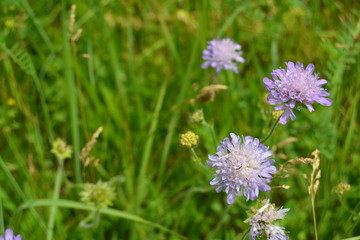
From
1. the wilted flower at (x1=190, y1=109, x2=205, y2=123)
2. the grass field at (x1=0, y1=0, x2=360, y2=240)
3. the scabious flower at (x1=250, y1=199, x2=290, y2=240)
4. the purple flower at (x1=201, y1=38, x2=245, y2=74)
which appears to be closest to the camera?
the scabious flower at (x1=250, y1=199, x2=290, y2=240)

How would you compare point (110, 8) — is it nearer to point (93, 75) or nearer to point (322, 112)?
point (93, 75)

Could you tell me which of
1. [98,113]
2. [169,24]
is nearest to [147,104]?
[98,113]

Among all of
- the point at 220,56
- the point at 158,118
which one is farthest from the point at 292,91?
the point at 158,118

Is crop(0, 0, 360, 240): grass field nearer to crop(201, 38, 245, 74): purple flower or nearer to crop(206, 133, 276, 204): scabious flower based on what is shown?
crop(201, 38, 245, 74): purple flower

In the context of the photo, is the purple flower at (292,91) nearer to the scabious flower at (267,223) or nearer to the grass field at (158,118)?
the scabious flower at (267,223)

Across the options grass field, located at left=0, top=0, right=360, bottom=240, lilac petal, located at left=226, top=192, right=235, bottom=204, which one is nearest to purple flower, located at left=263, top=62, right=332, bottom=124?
lilac petal, located at left=226, top=192, right=235, bottom=204

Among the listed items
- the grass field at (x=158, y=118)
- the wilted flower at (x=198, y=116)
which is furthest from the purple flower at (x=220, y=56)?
the wilted flower at (x=198, y=116)
